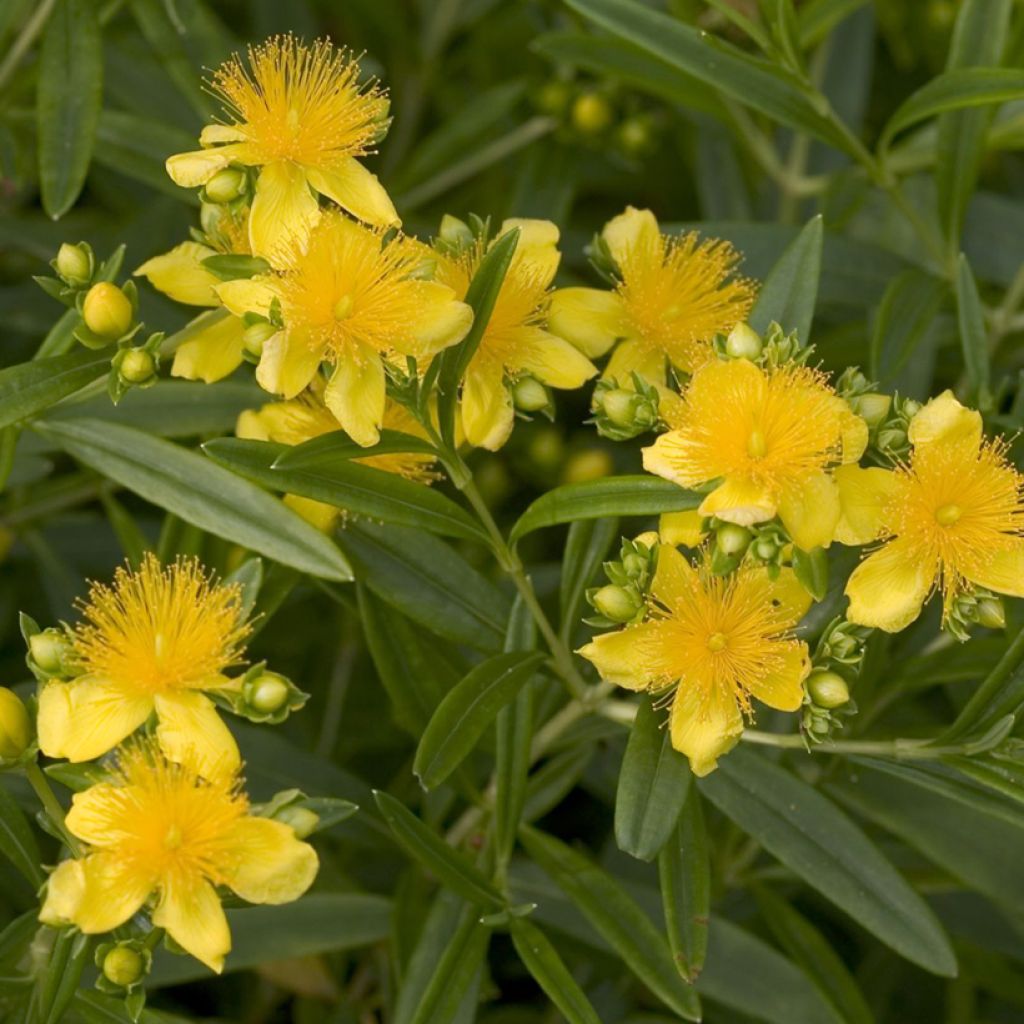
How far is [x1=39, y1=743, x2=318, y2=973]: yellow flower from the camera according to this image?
1243 millimetres

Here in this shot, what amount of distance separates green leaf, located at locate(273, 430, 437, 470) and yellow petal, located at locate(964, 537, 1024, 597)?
541 millimetres

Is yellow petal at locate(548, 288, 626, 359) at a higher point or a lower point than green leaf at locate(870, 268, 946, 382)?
lower

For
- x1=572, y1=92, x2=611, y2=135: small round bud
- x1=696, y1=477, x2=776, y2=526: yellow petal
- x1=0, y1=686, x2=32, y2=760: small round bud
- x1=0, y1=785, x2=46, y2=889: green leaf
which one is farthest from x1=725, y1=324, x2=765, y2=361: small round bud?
x1=572, y1=92, x2=611, y2=135: small round bud

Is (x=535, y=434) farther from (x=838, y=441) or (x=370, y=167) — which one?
(x=838, y=441)

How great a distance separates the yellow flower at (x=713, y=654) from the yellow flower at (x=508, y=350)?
0.81 feet

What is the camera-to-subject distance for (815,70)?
2.26m

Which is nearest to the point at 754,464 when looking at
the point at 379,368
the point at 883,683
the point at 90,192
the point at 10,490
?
the point at 379,368

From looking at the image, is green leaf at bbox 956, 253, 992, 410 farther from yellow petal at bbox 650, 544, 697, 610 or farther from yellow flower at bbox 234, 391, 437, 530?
yellow flower at bbox 234, 391, 437, 530

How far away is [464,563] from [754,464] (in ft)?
1.49

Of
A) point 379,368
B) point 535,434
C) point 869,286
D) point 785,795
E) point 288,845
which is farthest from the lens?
point 535,434

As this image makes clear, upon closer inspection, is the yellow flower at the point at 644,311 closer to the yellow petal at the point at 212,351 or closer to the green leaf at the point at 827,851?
the yellow petal at the point at 212,351

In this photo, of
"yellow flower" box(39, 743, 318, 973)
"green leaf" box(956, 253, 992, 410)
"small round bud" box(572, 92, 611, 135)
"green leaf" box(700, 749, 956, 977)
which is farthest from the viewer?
"small round bud" box(572, 92, 611, 135)

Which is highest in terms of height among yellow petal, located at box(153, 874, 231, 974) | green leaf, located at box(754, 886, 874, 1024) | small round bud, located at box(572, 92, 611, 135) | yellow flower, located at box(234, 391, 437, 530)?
small round bud, located at box(572, 92, 611, 135)

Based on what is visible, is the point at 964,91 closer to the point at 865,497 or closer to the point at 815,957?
the point at 865,497
